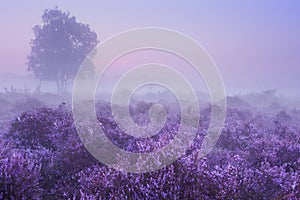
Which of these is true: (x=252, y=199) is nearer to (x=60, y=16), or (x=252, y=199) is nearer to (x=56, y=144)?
(x=56, y=144)

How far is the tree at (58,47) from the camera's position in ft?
144

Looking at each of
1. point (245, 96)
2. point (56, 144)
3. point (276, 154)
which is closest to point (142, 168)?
point (56, 144)

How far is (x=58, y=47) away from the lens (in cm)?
4409

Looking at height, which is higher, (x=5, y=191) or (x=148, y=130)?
(x=148, y=130)

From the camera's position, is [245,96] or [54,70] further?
[245,96]

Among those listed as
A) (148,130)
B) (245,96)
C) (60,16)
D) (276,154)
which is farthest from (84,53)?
(276,154)

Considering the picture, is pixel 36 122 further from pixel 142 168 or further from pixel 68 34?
pixel 68 34

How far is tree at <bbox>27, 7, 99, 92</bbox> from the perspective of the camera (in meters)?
43.9

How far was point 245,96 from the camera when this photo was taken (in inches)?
1916

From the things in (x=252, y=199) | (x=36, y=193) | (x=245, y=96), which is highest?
(x=245, y=96)

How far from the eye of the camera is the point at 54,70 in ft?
145

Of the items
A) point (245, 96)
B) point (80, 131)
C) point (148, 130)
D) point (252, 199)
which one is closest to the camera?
point (252, 199)

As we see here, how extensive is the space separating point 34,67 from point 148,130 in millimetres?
39781

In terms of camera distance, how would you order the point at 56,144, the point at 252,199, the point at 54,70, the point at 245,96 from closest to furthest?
the point at 252,199 → the point at 56,144 → the point at 54,70 → the point at 245,96
